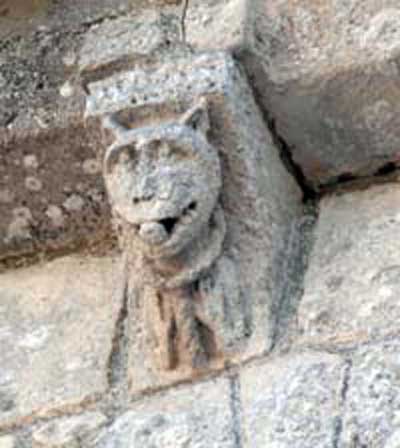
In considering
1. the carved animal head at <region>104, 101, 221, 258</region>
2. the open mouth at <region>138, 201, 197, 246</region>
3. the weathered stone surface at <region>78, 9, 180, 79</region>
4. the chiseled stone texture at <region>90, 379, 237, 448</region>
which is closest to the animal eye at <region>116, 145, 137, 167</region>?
the carved animal head at <region>104, 101, 221, 258</region>

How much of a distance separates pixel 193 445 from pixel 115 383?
25 cm

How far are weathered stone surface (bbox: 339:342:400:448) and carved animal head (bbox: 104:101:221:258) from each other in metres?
0.34

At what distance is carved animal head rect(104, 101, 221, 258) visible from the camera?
323 centimetres

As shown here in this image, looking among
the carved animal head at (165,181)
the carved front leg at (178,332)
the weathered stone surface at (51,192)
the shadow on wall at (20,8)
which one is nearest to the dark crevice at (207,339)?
the carved front leg at (178,332)

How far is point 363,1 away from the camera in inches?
138

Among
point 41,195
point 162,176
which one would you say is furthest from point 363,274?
point 41,195

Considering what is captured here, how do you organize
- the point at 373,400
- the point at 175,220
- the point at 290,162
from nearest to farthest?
the point at 373,400 < the point at 175,220 < the point at 290,162

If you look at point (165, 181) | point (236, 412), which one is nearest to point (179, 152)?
point (165, 181)

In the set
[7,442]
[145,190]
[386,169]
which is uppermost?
[145,190]

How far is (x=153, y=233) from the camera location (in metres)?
3.20

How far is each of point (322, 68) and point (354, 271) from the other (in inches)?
13.7

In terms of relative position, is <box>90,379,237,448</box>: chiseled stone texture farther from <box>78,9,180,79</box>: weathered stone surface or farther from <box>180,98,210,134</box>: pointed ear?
<box>78,9,180,79</box>: weathered stone surface

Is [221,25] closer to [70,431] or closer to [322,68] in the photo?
[322,68]

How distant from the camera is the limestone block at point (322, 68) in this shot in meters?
3.46
